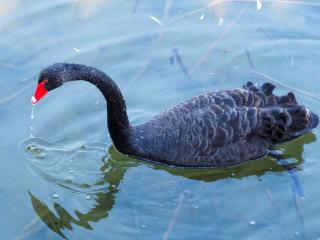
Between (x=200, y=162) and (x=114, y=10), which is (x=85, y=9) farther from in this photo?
(x=200, y=162)

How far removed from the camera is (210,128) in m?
6.16

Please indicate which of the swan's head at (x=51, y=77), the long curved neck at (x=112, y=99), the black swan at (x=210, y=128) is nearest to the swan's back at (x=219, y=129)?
the black swan at (x=210, y=128)

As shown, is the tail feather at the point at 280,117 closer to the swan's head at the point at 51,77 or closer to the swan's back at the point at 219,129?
the swan's back at the point at 219,129

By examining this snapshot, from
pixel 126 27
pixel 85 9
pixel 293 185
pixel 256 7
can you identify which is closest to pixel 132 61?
pixel 126 27

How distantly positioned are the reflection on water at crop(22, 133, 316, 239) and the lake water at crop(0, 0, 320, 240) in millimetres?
11

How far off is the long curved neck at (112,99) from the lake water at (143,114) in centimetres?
30

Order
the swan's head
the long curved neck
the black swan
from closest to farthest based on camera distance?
the swan's head, the long curved neck, the black swan

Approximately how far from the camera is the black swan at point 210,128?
20.3ft

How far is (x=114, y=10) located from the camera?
27.7ft

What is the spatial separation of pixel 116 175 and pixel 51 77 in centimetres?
126

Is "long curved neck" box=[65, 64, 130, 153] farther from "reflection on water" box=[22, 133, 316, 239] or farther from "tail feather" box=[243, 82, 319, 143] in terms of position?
"tail feather" box=[243, 82, 319, 143]

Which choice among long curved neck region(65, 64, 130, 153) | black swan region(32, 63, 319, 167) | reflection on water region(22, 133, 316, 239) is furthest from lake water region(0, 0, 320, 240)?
long curved neck region(65, 64, 130, 153)

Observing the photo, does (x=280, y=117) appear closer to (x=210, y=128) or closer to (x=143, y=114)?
(x=210, y=128)

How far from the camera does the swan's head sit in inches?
220
